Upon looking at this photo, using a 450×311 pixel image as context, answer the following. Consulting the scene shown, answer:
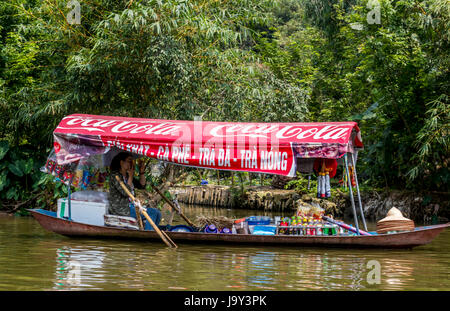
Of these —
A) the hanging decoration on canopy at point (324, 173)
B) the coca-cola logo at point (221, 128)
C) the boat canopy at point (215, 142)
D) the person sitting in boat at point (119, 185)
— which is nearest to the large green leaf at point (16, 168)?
the coca-cola logo at point (221, 128)

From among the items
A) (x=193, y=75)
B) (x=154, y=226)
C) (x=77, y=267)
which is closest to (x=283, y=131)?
(x=154, y=226)

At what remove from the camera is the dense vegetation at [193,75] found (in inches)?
492

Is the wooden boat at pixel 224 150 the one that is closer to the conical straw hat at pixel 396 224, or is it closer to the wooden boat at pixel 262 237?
the wooden boat at pixel 262 237

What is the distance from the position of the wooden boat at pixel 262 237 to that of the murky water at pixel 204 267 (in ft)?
0.43

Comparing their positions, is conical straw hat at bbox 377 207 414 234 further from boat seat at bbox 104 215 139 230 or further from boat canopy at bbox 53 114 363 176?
boat seat at bbox 104 215 139 230

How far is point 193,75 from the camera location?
13.1 metres

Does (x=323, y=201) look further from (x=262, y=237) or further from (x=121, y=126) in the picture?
(x=121, y=126)

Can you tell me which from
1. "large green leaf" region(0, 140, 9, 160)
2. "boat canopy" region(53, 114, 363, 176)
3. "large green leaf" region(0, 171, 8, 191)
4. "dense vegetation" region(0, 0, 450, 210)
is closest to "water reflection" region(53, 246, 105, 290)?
"boat canopy" region(53, 114, 363, 176)

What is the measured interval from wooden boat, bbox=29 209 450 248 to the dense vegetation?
3602 mm

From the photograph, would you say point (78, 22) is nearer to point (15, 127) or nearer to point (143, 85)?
point (143, 85)

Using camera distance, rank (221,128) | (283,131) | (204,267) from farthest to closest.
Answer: (221,128) → (283,131) → (204,267)

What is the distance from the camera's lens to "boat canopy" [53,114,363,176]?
9602 mm

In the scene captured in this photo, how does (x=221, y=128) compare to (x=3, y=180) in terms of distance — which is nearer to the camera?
(x=221, y=128)

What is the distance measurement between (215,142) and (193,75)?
147 inches
